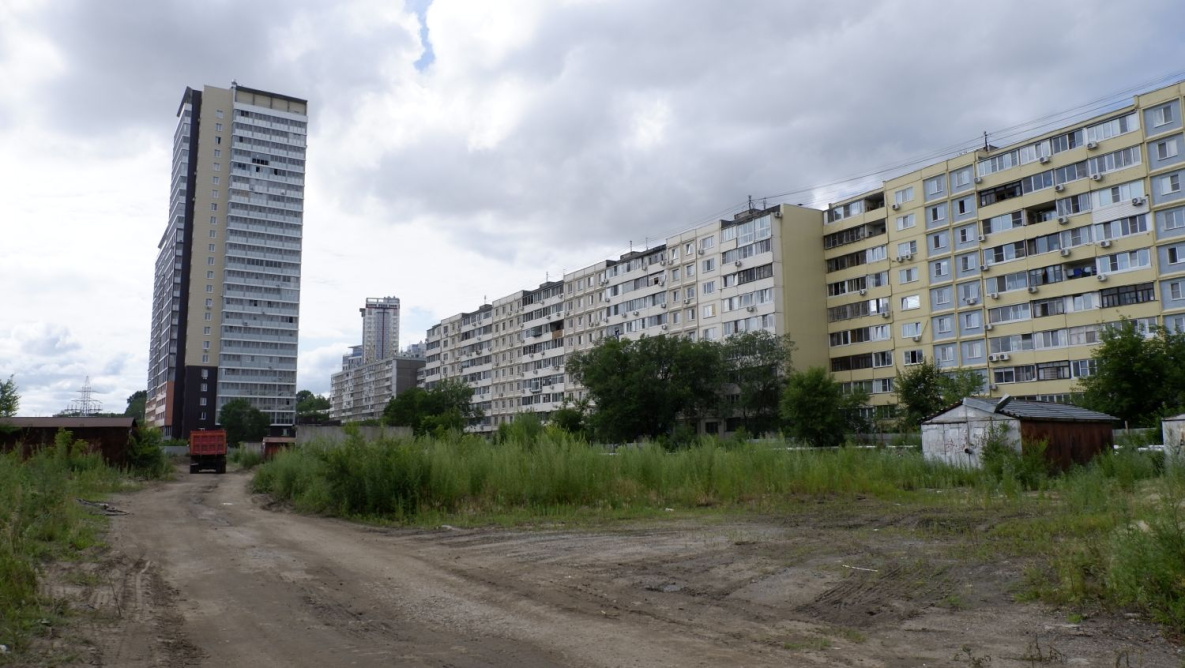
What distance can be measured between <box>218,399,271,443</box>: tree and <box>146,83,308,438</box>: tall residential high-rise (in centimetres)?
453

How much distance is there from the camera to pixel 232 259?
384ft

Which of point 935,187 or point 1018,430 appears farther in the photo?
point 935,187

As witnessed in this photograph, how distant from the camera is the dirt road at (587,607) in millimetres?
6105

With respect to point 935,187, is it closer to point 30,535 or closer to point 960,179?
point 960,179

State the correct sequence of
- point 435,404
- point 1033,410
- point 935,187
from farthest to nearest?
point 435,404 < point 935,187 < point 1033,410

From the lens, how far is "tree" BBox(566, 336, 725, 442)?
69.1m

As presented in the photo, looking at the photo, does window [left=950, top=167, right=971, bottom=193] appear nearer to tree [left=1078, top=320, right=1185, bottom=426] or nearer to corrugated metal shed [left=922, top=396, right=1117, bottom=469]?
tree [left=1078, top=320, right=1185, bottom=426]

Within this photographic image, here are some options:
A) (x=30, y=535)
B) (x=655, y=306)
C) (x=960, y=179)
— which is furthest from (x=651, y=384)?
(x=30, y=535)

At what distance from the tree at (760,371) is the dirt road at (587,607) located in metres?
54.4

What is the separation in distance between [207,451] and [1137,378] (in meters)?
54.3

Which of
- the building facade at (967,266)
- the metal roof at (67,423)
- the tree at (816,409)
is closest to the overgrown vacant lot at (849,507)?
the metal roof at (67,423)

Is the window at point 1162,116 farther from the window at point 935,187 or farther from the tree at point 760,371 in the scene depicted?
the tree at point 760,371

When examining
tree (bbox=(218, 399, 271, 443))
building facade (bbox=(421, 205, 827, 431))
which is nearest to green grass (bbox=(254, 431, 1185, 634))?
building facade (bbox=(421, 205, 827, 431))

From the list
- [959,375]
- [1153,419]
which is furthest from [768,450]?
[959,375]
